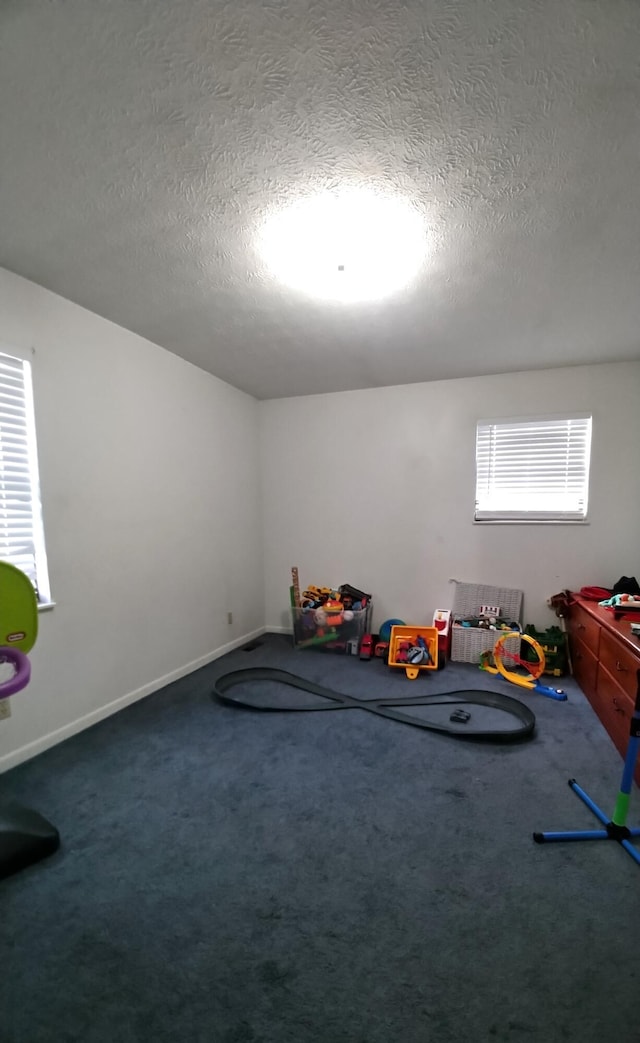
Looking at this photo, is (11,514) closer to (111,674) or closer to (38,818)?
(111,674)

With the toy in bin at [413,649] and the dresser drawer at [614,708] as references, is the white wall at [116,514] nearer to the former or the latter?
the toy in bin at [413,649]

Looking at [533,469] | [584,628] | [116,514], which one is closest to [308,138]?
[116,514]

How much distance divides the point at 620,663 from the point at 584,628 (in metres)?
0.80

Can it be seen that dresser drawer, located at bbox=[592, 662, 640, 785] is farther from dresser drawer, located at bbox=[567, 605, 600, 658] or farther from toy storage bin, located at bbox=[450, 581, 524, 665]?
toy storage bin, located at bbox=[450, 581, 524, 665]

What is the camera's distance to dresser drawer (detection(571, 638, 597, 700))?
8.55ft

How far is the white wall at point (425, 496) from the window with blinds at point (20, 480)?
237cm

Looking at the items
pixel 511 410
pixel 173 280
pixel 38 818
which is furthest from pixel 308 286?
pixel 38 818

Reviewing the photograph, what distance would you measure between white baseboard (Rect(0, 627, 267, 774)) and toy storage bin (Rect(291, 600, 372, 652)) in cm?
72

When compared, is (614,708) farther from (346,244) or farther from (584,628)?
(346,244)

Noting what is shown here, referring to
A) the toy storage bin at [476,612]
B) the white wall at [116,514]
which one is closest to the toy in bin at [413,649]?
the toy storage bin at [476,612]

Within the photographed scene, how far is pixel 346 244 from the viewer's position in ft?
5.84

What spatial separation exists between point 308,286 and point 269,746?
2.49 m

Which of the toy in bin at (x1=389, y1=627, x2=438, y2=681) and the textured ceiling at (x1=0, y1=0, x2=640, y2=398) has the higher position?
the textured ceiling at (x1=0, y1=0, x2=640, y2=398)

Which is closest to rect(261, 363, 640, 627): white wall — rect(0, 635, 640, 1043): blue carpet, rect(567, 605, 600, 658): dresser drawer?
rect(567, 605, 600, 658): dresser drawer
